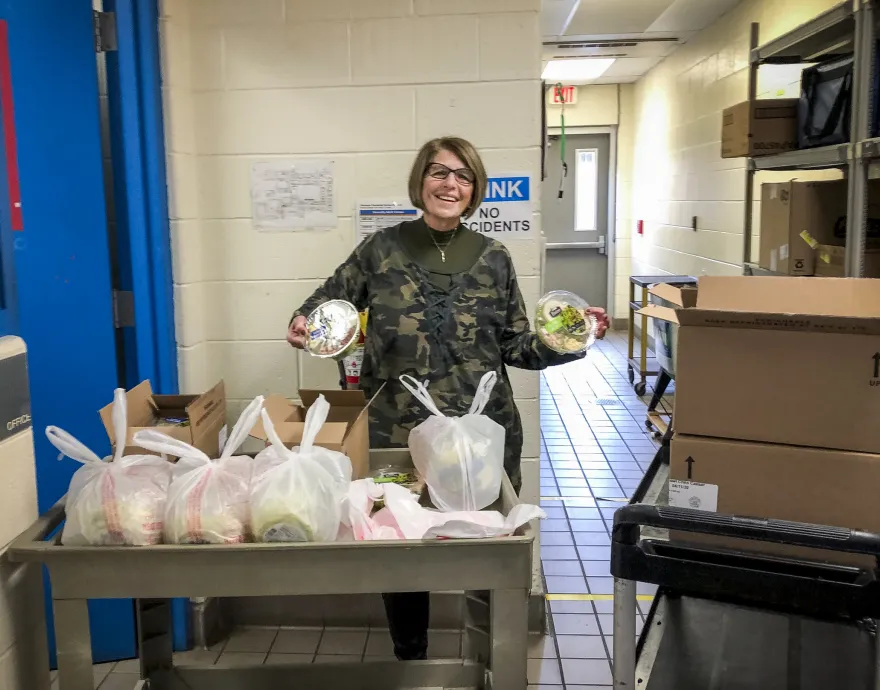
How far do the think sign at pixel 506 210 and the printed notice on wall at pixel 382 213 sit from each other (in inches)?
8.1

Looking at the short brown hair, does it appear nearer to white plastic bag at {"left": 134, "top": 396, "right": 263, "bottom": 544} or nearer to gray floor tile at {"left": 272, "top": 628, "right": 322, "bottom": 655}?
white plastic bag at {"left": 134, "top": 396, "right": 263, "bottom": 544}

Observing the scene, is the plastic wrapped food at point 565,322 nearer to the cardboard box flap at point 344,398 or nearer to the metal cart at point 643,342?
the cardboard box flap at point 344,398

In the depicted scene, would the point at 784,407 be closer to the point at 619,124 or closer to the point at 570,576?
the point at 570,576

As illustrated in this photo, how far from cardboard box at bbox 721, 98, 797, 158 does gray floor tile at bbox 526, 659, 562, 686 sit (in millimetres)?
2467

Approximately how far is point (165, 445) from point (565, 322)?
2.88 ft

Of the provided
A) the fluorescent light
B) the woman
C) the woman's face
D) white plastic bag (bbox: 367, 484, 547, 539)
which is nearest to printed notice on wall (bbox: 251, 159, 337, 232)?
the woman

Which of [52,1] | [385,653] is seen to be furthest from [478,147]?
[385,653]

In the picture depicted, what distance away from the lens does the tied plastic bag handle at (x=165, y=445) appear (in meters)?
1.28

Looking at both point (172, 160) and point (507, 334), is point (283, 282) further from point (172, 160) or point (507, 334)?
point (507, 334)

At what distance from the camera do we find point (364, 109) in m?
2.50

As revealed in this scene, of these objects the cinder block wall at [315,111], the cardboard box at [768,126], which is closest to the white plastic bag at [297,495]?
the cinder block wall at [315,111]

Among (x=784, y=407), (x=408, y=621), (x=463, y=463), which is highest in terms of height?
(x=784, y=407)

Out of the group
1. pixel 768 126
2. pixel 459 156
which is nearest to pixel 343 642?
pixel 459 156

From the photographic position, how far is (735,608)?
5.49ft
